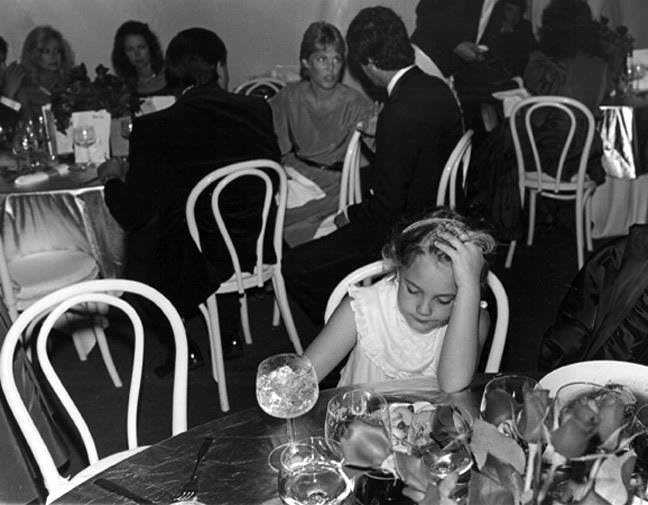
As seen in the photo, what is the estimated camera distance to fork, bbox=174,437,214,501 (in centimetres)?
118

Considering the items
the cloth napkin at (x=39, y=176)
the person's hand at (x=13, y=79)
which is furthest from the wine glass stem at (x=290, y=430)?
the person's hand at (x=13, y=79)

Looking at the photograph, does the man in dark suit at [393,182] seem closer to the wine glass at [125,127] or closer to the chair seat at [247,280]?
the chair seat at [247,280]

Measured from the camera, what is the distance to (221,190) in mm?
2857

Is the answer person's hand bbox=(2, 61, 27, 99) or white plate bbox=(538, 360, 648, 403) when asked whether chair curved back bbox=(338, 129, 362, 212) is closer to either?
white plate bbox=(538, 360, 648, 403)

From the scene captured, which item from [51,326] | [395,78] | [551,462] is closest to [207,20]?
[395,78]

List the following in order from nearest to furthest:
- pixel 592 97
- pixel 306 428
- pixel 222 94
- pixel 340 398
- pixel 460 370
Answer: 1. pixel 340 398
2. pixel 306 428
3. pixel 460 370
4. pixel 222 94
5. pixel 592 97

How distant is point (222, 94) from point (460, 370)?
6.27ft

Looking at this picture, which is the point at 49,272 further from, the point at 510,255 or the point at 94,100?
the point at 510,255

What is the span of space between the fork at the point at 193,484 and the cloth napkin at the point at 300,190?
90.8 inches

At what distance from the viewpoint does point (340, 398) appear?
1172mm

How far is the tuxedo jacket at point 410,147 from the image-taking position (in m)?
2.86

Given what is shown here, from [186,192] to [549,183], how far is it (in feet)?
6.48

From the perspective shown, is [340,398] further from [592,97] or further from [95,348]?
[592,97]

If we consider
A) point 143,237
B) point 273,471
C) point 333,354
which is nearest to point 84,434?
point 333,354
